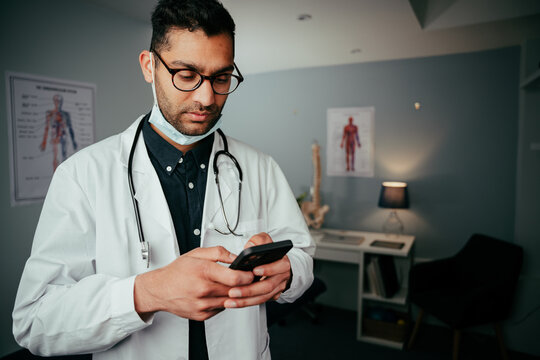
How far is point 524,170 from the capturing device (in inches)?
117

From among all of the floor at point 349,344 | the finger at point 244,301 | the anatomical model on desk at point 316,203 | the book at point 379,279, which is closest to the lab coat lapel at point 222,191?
the finger at point 244,301

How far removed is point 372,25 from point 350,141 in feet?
4.78

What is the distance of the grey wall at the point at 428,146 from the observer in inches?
124

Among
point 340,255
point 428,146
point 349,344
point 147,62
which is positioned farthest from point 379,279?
point 147,62

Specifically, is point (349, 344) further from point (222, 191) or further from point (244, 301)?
point (244, 301)

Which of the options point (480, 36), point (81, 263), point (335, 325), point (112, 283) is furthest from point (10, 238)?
point (480, 36)

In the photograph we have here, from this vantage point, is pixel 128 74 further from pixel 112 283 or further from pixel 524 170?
pixel 524 170

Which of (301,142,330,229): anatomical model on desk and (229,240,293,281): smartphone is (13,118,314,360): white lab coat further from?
(301,142,330,229): anatomical model on desk

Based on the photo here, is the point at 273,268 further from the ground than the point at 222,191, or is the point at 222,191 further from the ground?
the point at 222,191

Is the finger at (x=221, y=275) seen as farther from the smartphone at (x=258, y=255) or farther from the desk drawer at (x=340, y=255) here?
the desk drawer at (x=340, y=255)

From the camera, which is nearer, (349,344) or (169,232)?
(169,232)

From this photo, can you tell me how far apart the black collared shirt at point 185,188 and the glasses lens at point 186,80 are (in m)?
0.22

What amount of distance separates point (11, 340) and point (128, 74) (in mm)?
1714

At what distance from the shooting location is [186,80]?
97 centimetres
